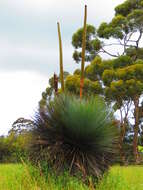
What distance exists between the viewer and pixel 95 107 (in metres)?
9.01

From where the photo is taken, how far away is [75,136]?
895 cm

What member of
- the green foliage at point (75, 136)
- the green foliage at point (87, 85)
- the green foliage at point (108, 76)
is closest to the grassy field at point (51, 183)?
the green foliage at point (75, 136)

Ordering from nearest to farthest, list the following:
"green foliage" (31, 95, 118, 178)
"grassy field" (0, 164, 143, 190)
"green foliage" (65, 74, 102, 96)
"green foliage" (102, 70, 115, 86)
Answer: "grassy field" (0, 164, 143, 190) < "green foliage" (31, 95, 118, 178) < "green foliage" (102, 70, 115, 86) < "green foliage" (65, 74, 102, 96)

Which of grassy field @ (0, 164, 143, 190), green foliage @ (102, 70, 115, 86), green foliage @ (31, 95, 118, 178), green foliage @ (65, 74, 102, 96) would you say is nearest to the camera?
grassy field @ (0, 164, 143, 190)

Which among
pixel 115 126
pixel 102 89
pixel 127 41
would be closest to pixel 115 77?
pixel 102 89

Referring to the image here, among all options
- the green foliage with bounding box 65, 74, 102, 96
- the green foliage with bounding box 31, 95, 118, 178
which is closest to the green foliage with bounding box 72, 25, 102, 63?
the green foliage with bounding box 65, 74, 102, 96

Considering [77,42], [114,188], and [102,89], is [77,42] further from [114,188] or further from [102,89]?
[114,188]

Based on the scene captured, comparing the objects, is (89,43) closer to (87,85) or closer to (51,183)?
(87,85)

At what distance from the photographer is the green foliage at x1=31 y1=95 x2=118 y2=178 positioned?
8.79 m

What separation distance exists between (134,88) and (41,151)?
20.7 m

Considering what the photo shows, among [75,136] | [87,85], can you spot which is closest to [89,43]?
[87,85]

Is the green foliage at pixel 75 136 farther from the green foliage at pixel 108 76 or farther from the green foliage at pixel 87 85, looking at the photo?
the green foliage at pixel 87 85

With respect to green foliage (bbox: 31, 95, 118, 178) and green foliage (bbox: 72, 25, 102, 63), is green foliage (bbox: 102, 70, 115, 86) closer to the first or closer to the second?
green foliage (bbox: 72, 25, 102, 63)

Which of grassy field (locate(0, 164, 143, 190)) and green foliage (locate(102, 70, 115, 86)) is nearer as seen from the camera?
grassy field (locate(0, 164, 143, 190))
